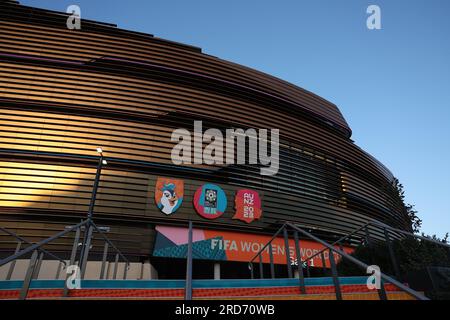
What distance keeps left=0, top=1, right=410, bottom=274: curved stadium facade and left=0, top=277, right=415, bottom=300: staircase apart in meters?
9.88

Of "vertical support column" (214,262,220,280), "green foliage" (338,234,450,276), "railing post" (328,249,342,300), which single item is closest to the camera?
"railing post" (328,249,342,300)

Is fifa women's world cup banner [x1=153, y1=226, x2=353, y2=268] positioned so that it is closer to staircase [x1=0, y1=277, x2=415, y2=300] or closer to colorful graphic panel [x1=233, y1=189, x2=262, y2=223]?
colorful graphic panel [x1=233, y1=189, x2=262, y2=223]

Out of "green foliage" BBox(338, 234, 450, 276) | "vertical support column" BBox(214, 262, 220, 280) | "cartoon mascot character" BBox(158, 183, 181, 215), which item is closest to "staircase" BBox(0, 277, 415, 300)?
"green foliage" BBox(338, 234, 450, 276)

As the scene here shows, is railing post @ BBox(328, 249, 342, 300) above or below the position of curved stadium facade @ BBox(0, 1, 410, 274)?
below

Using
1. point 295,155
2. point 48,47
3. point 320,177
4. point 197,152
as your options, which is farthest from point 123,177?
point 320,177

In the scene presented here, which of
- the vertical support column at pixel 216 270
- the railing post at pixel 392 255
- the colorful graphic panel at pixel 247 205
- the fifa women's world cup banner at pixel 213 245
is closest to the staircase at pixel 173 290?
the railing post at pixel 392 255

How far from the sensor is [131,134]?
15.9 metres

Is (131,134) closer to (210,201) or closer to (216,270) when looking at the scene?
(210,201)

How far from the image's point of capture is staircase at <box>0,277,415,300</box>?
12.9 feet

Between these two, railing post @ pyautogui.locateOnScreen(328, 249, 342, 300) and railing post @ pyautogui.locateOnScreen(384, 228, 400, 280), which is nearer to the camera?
railing post @ pyautogui.locateOnScreen(328, 249, 342, 300)

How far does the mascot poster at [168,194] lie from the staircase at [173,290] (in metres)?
10.5

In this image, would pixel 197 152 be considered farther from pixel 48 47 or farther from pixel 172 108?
pixel 48 47

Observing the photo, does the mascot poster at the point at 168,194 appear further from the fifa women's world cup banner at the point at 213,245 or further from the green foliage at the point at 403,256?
the green foliage at the point at 403,256

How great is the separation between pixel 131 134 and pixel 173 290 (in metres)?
13.4
